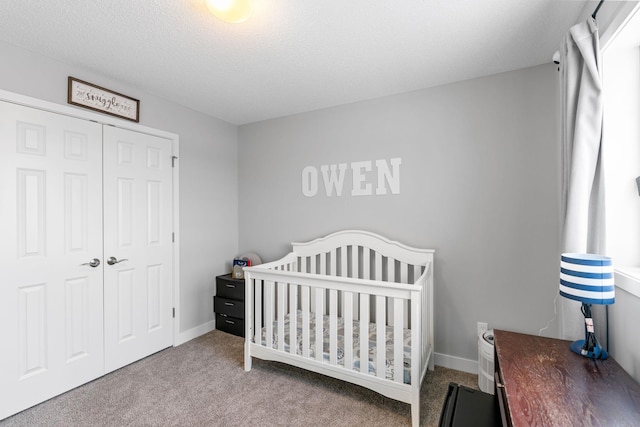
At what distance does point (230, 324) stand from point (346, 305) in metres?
1.67

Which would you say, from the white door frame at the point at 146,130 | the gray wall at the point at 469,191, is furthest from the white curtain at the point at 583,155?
the white door frame at the point at 146,130

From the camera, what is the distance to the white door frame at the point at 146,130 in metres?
1.96

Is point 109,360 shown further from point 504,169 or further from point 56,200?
point 504,169

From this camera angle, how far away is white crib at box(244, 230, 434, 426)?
185 cm

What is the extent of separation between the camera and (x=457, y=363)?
2418 mm

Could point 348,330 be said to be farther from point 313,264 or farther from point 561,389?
point 561,389

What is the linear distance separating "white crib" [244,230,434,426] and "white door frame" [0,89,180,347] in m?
0.92

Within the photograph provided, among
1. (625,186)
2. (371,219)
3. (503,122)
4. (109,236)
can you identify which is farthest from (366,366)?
(109,236)

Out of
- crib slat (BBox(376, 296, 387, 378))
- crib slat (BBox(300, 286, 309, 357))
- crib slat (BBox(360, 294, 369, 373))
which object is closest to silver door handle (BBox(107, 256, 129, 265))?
crib slat (BBox(300, 286, 309, 357))

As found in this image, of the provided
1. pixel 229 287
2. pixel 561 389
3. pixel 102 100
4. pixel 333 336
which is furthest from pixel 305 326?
pixel 102 100

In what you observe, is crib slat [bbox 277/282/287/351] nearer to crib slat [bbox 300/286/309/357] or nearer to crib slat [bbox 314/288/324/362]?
crib slat [bbox 300/286/309/357]

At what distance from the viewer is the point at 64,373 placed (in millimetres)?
2133

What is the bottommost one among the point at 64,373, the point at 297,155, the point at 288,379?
the point at 288,379

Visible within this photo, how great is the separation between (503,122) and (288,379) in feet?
8.32
